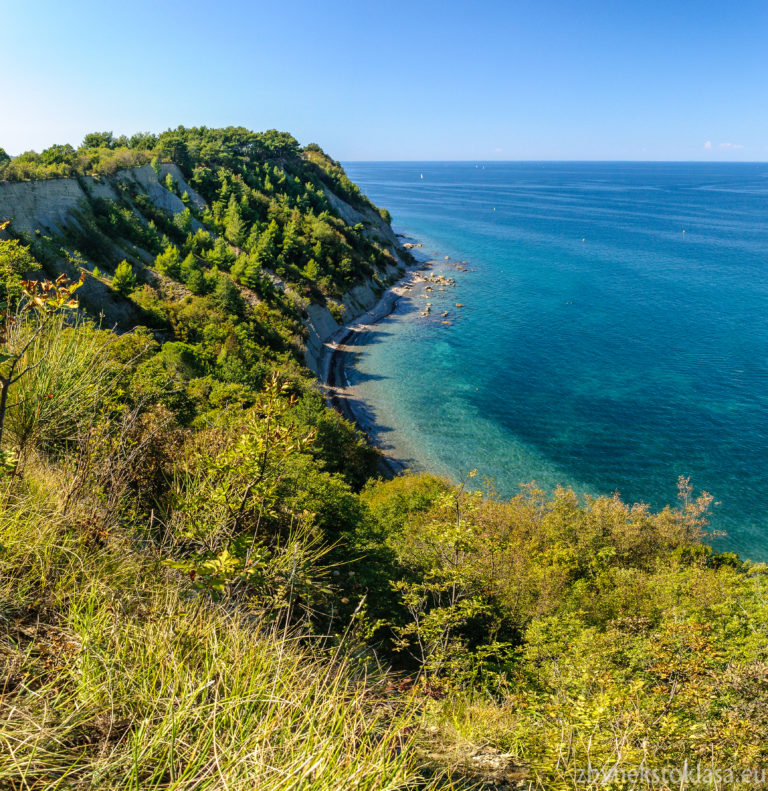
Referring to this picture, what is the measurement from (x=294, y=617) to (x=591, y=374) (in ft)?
141

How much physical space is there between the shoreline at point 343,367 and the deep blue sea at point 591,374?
114cm

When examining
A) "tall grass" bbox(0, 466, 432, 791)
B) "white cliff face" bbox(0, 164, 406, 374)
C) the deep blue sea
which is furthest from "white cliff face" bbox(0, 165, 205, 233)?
"tall grass" bbox(0, 466, 432, 791)

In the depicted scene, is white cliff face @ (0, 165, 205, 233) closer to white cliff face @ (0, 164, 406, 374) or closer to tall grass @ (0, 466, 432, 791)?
white cliff face @ (0, 164, 406, 374)

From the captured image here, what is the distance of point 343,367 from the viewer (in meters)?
42.3

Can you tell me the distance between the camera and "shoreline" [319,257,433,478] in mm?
31362

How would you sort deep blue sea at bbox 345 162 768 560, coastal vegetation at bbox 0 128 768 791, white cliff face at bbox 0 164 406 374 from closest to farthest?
coastal vegetation at bbox 0 128 768 791, white cliff face at bbox 0 164 406 374, deep blue sea at bbox 345 162 768 560

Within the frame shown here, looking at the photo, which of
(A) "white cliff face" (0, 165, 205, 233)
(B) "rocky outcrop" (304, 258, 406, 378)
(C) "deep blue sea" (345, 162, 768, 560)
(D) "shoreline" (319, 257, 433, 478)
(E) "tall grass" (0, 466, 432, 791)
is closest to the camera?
(E) "tall grass" (0, 466, 432, 791)

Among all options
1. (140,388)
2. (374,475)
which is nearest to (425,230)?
(374,475)

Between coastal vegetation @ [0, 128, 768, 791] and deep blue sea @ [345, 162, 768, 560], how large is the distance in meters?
9.34

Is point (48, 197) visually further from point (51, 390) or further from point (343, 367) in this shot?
point (51, 390)

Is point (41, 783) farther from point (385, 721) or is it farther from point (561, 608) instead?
point (561, 608)

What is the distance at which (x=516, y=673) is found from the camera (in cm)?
988

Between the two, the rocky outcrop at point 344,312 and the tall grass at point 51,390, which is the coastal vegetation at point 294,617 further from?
the rocky outcrop at point 344,312

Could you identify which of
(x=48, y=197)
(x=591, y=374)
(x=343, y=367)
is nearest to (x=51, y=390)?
(x=48, y=197)
